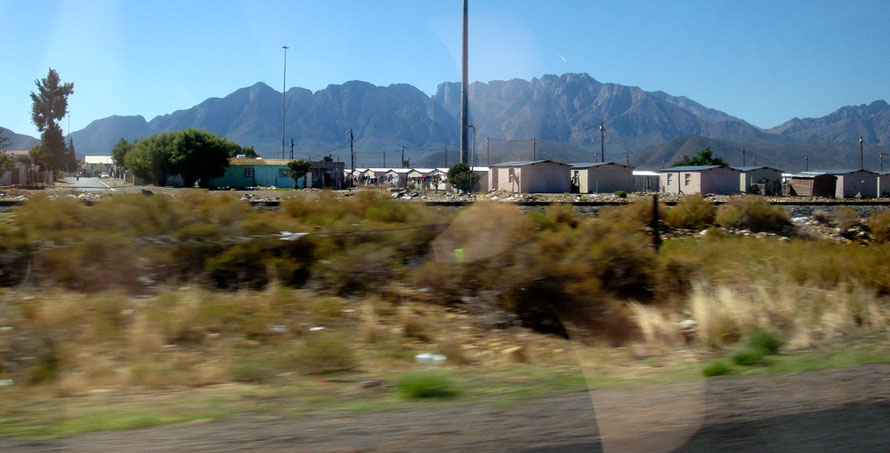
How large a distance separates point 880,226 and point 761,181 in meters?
42.4

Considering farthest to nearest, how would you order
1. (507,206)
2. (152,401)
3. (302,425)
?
(507,206), (152,401), (302,425)

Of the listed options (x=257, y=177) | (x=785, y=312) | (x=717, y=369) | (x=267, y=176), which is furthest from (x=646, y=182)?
(x=717, y=369)

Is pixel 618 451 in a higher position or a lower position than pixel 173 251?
lower

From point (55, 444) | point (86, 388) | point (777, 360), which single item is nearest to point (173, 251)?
point (86, 388)

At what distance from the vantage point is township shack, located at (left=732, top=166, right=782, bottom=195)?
2445 inches

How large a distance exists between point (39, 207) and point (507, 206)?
9.24 metres

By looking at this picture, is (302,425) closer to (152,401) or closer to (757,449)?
(152,401)

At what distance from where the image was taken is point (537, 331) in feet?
37.4

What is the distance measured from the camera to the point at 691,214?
26016 mm

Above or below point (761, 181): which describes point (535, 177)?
above

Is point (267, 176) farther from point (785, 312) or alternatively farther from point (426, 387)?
point (426, 387)

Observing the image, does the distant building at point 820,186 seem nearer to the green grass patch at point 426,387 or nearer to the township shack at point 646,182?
the township shack at point 646,182

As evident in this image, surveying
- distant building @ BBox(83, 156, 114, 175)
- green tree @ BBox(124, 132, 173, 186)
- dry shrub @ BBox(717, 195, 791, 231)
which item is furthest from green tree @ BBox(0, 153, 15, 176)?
distant building @ BBox(83, 156, 114, 175)

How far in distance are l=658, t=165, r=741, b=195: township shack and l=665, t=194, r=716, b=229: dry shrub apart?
35077 mm
